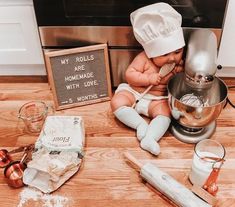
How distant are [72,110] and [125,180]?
39 cm

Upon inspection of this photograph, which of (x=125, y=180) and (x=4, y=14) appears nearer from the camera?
(x=125, y=180)

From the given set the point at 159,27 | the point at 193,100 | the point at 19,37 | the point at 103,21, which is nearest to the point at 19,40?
the point at 19,37

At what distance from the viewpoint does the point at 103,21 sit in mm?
1156

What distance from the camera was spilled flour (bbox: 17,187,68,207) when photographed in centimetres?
95

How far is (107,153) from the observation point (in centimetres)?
109

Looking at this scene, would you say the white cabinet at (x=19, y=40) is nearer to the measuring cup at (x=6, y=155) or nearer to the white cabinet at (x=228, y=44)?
the measuring cup at (x=6, y=155)

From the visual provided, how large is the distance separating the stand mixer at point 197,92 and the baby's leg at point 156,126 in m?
0.04

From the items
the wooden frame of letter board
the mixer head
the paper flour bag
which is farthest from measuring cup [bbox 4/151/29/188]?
the mixer head

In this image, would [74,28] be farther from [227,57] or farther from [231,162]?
[231,162]

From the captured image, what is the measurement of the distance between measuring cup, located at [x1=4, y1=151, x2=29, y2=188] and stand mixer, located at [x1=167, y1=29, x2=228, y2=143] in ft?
1.63

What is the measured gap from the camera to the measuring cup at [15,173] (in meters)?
0.99

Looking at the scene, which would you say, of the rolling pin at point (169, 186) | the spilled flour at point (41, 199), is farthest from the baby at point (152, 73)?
the spilled flour at point (41, 199)

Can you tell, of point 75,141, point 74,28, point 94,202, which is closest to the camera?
point 94,202

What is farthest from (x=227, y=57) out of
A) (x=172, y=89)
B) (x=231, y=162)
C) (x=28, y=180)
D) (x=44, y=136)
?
(x=28, y=180)
